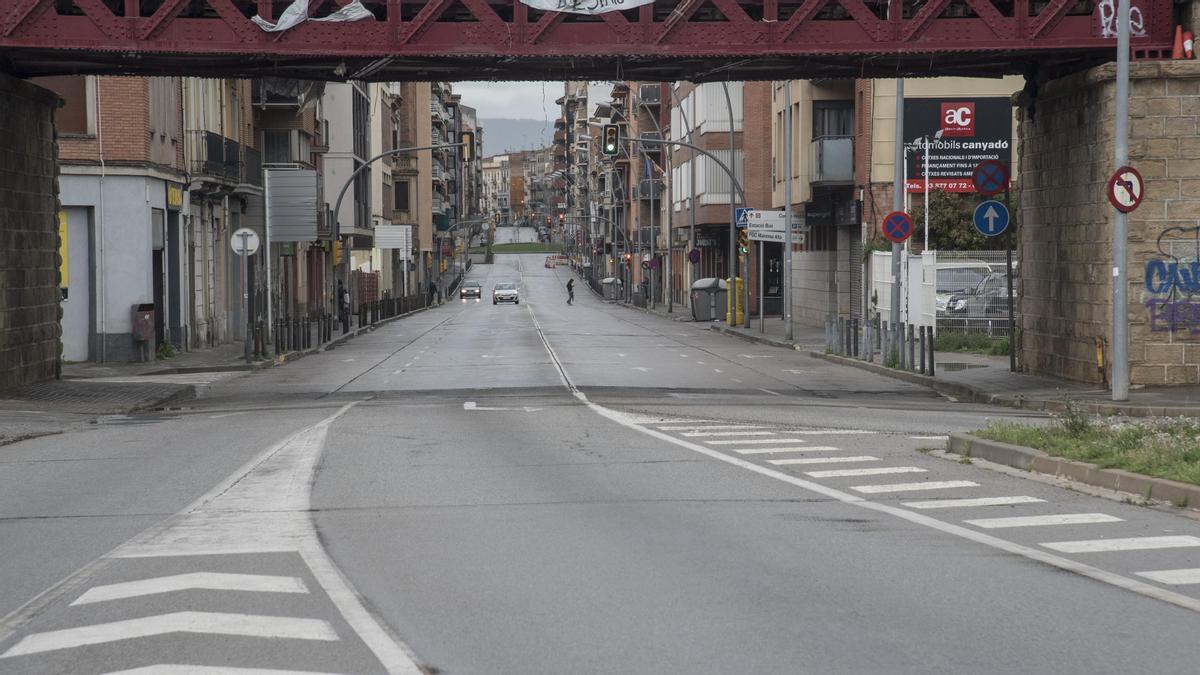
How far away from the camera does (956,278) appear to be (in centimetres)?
4034

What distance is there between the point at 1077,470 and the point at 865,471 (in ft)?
5.83

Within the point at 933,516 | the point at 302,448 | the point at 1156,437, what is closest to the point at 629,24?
the point at 302,448

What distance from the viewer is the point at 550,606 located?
25.5ft

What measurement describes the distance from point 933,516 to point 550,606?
159 inches

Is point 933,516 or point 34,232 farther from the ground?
point 34,232

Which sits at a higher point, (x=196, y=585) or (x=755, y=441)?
(x=196, y=585)

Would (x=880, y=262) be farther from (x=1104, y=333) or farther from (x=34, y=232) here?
(x=34, y=232)

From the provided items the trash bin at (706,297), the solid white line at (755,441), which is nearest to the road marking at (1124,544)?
the solid white line at (755,441)

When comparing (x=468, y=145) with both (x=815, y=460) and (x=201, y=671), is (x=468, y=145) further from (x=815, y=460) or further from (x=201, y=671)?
(x=201, y=671)

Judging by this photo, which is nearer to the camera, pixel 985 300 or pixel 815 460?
pixel 815 460

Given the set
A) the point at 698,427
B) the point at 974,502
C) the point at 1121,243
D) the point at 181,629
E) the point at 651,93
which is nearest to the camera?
the point at 181,629

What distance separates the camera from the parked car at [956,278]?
131 ft

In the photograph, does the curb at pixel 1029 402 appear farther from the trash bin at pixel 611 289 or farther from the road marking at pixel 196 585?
the trash bin at pixel 611 289

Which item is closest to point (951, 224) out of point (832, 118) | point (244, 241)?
point (832, 118)
